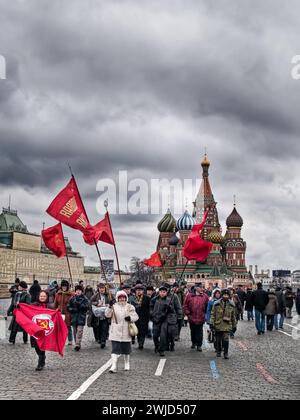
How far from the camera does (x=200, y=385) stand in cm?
1111

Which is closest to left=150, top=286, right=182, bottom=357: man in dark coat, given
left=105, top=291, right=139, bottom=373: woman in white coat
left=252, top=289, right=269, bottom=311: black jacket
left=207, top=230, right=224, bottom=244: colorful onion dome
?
left=105, top=291, right=139, bottom=373: woman in white coat

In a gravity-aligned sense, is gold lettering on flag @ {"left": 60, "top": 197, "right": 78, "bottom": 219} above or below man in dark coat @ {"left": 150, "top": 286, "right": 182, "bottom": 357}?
above

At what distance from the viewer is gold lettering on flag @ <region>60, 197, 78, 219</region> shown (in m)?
17.7

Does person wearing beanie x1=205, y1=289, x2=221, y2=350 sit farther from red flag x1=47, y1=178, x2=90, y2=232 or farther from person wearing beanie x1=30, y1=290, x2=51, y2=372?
person wearing beanie x1=30, y1=290, x2=51, y2=372

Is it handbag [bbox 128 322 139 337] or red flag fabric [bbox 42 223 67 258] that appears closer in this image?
handbag [bbox 128 322 139 337]

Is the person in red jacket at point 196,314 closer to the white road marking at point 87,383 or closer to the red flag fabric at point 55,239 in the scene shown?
the white road marking at point 87,383

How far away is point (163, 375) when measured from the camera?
12273 millimetres

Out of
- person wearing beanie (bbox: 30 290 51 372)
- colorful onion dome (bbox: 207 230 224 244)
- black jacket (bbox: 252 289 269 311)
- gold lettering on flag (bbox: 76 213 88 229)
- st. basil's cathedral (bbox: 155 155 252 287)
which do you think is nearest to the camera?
person wearing beanie (bbox: 30 290 51 372)

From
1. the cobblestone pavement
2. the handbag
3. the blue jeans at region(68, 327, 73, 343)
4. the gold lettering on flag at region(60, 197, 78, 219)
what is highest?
the gold lettering on flag at region(60, 197, 78, 219)

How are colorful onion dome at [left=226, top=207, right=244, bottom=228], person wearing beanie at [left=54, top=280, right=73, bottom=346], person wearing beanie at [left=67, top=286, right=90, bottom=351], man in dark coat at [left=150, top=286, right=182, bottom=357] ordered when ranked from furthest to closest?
colorful onion dome at [left=226, top=207, right=244, bottom=228]
person wearing beanie at [left=54, top=280, right=73, bottom=346]
person wearing beanie at [left=67, top=286, right=90, bottom=351]
man in dark coat at [left=150, top=286, right=182, bottom=357]

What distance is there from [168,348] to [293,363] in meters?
3.60

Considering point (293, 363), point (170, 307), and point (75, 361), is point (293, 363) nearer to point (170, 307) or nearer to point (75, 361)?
point (170, 307)

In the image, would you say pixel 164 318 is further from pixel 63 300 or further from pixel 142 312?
pixel 63 300

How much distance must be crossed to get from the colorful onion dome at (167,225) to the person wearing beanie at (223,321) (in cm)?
12234
